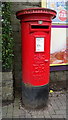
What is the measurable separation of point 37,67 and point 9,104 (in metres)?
1.08

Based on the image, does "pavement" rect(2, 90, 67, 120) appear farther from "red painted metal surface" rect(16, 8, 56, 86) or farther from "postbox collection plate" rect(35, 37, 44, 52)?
"postbox collection plate" rect(35, 37, 44, 52)

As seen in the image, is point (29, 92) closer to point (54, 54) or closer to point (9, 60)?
point (9, 60)

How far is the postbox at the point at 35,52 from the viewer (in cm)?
221

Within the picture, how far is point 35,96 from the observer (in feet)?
8.07

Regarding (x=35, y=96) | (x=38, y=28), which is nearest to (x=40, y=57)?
(x=38, y=28)

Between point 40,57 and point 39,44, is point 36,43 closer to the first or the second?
point 39,44

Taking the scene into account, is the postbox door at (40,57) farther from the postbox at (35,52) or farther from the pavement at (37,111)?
the pavement at (37,111)

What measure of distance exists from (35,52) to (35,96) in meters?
0.87

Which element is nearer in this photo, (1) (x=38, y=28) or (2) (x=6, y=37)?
(1) (x=38, y=28)

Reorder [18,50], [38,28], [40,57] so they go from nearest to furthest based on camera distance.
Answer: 1. [38,28]
2. [40,57]
3. [18,50]

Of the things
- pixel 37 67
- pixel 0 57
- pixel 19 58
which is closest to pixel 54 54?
pixel 19 58

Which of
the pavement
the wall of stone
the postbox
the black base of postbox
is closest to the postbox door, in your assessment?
the postbox

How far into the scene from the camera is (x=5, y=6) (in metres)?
2.52

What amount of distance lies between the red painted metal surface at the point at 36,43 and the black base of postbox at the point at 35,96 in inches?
3.9
